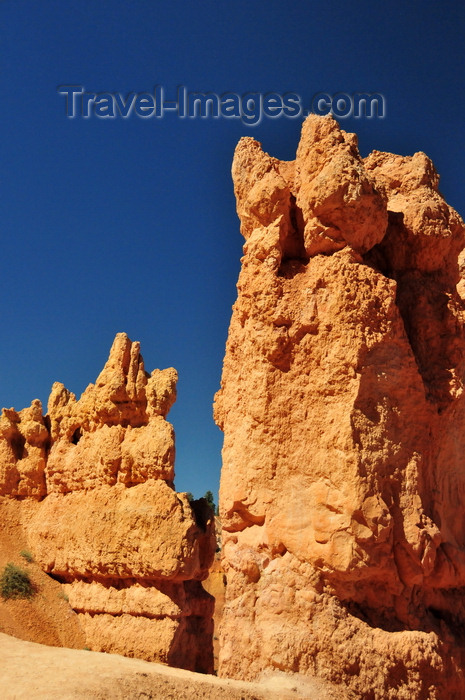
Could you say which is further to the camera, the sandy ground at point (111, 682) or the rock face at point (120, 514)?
the rock face at point (120, 514)

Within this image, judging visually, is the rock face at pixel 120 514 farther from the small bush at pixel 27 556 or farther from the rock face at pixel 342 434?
the rock face at pixel 342 434

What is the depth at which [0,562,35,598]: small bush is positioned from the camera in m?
14.9

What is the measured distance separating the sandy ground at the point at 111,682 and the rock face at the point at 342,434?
452 millimetres

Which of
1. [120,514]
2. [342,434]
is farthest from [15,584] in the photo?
[342,434]

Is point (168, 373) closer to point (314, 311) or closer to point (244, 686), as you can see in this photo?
point (314, 311)

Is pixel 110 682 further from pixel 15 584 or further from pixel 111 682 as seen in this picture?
pixel 15 584

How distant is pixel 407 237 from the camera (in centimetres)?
1059

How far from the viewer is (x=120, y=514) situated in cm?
1452

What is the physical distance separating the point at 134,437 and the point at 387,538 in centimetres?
824

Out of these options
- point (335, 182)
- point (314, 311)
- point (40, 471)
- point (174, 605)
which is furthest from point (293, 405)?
point (40, 471)

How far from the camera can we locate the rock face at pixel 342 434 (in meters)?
8.30

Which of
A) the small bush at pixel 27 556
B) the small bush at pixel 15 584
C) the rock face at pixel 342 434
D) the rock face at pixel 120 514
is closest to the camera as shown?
the rock face at pixel 342 434

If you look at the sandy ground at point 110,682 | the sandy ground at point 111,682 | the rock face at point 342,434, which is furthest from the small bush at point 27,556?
the rock face at point 342,434

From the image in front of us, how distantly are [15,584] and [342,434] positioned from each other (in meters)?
10.2
